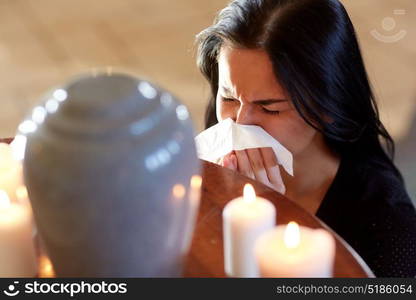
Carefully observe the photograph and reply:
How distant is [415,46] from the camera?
264 cm

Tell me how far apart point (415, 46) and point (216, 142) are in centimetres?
172

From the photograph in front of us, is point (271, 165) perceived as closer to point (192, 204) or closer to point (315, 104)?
point (315, 104)

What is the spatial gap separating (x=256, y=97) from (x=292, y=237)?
0.49 m

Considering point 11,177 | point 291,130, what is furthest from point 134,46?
point 11,177

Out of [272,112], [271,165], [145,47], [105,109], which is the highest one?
[145,47]

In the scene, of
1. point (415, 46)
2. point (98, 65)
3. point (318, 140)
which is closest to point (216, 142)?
point (318, 140)

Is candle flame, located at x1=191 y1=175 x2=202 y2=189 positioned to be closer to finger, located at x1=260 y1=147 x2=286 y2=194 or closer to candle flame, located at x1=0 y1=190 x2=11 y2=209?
candle flame, located at x1=0 y1=190 x2=11 y2=209

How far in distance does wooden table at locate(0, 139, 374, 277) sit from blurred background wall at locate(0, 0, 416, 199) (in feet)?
3.96

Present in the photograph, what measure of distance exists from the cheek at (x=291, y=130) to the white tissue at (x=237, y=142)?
5 centimetres

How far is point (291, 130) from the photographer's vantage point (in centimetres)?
122

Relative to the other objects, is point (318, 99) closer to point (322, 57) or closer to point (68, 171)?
point (322, 57)

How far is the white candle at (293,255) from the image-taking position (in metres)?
0.70

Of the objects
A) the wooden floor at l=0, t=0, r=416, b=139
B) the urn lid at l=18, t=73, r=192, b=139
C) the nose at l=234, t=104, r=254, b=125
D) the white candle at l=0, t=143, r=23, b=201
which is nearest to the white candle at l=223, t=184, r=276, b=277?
the urn lid at l=18, t=73, r=192, b=139

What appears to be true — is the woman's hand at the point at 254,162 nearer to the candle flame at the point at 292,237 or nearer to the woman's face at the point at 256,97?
the woman's face at the point at 256,97
